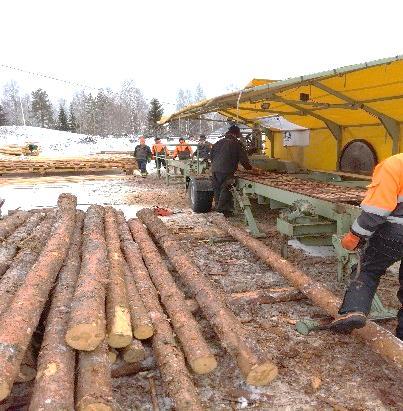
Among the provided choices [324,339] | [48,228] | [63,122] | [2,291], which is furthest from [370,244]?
[63,122]

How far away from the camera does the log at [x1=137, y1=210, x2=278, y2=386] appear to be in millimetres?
3096

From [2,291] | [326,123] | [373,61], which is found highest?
[373,61]

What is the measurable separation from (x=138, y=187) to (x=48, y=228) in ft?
29.5

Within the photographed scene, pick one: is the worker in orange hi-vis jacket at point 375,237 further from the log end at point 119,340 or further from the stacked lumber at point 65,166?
the stacked lumber at point 65,166

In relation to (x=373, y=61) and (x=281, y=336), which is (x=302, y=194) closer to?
(x=373, y=61)

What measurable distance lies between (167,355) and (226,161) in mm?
6032

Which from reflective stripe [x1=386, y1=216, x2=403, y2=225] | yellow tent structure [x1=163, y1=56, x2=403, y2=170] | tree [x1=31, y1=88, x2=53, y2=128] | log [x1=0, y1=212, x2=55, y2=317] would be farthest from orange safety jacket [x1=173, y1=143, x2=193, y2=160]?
tree [x1=31, y1=88, x2=53, y2=128]

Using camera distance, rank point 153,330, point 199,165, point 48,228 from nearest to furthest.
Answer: point 153,330 < point 48,228 < point 199,165

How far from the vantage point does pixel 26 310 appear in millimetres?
3459

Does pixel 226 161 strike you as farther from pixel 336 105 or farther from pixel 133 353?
pixel 133 353

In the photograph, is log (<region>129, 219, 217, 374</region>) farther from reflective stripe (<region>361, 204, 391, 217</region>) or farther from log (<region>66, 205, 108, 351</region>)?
reflective stripe (<region>361, 204, 391, 217</region>)

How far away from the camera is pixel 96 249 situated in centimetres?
506

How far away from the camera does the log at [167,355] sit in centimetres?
285

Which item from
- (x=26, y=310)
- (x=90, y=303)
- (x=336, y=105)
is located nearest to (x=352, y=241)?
(x=90, y=303)
